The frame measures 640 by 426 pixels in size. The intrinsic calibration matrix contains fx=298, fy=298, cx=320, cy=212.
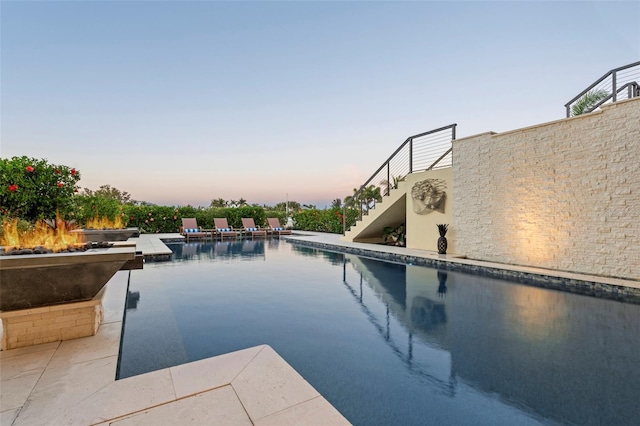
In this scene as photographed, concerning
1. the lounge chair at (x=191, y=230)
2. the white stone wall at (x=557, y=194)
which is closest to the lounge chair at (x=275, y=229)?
the lounge chair at (x=191, y=230)

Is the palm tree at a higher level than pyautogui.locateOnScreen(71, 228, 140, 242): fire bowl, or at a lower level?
higher

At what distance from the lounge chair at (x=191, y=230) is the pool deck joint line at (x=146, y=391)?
43.8 ft

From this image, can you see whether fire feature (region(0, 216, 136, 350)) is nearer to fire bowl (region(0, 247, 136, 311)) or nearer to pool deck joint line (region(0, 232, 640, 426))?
fire bowl (region(0, 247, 136, 311))

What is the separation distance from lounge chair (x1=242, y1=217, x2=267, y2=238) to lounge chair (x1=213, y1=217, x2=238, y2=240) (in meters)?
0.72

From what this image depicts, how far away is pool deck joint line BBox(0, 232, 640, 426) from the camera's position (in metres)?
1.87

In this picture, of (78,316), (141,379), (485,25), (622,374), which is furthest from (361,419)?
(485,25)

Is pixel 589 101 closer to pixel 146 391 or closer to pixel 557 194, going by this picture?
pixel 557 194

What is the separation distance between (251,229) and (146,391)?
1586 centimetres

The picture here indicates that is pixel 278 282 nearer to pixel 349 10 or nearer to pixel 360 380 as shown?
pixel 360 380

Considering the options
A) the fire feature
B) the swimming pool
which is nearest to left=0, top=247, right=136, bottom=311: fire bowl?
the fire feature

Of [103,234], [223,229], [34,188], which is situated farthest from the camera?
[223,229]

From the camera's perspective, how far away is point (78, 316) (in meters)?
3.12

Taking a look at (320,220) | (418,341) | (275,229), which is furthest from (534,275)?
(275,229)

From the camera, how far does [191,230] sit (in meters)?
16.0
